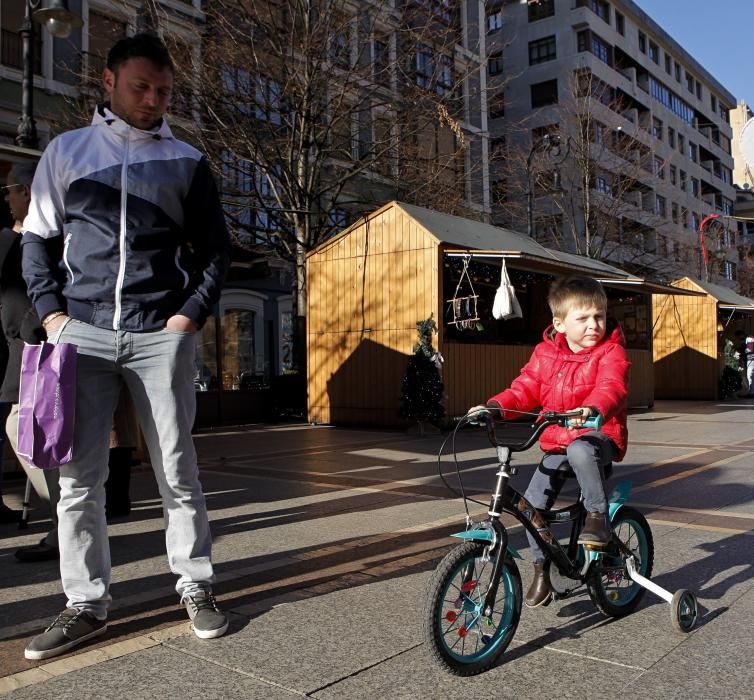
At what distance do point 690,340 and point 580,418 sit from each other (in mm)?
22948

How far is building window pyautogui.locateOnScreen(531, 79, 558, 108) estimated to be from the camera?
48.6 meters

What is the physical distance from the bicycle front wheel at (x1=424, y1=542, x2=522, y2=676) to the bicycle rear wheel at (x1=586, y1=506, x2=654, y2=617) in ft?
1.72

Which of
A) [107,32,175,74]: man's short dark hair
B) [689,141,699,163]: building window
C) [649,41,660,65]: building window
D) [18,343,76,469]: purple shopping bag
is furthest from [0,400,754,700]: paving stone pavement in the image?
[689,141,699,163]: building window

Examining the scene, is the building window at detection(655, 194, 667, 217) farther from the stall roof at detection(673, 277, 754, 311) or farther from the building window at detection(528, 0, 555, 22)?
the stall roof at detection(673, 277, 754, 311)

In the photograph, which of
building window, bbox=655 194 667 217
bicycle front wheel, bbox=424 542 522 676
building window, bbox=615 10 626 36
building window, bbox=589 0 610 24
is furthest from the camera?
building window, bbox=655 194 667 217

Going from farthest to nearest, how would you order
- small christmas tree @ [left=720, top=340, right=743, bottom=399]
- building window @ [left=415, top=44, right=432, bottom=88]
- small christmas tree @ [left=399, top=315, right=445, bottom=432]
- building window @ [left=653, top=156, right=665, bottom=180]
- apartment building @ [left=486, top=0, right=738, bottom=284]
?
building window @ [left=653, top=156, right=665, bottom=180], apartment building @ [left=486, top=0, right=738, bottom=284], small christmas tree @ [left=720, top=340, right=743, bottom=399], building window @ [left=415, top=44, right=432, bottom=88], small christmas tree @ [left=399, top=315, right=445, bottom=432]

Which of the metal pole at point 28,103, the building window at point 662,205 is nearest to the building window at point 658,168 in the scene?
the building window at point 662,205

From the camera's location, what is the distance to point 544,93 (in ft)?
161

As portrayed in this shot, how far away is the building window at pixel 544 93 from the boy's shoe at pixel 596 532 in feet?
159

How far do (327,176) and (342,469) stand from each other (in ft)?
51.7

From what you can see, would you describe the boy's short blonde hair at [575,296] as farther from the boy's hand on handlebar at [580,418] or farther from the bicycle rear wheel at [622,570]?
the bicycle rear wheel at [622,570]

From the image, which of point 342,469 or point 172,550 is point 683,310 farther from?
point 172,550

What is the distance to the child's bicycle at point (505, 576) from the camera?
107 inches

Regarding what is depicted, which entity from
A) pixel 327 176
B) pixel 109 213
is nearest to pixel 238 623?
pixel 109 213
